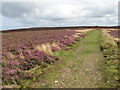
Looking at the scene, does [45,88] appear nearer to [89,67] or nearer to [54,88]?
[54,88]

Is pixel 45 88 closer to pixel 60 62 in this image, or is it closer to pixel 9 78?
pixel 9 78

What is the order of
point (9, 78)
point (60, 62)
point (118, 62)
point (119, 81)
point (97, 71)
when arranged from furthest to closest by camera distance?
point (60, 62) < point (118, 62) < point (97, 71) < point (9, 78) < point (119, 81)

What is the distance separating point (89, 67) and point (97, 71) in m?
0.88

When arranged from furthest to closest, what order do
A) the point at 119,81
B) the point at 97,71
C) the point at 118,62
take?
the point at 118,62
the point at 97,71
the point at 119,81

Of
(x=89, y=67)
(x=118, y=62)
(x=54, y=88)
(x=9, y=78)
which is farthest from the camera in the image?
(x=118, y=62)

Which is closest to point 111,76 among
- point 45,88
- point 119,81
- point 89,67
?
point 119,81

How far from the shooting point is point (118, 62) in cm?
929

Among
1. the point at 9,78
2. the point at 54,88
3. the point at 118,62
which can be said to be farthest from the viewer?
the point at 118,62

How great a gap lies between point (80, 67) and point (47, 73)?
8.66 feet

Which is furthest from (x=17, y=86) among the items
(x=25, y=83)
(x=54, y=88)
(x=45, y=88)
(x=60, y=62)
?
(x=60, y=62)

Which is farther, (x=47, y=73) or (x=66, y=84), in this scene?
(x=47, y=73)

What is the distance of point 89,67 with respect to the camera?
859 centimetres

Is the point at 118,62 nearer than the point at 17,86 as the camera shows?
No

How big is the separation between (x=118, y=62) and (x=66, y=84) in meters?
5.53
